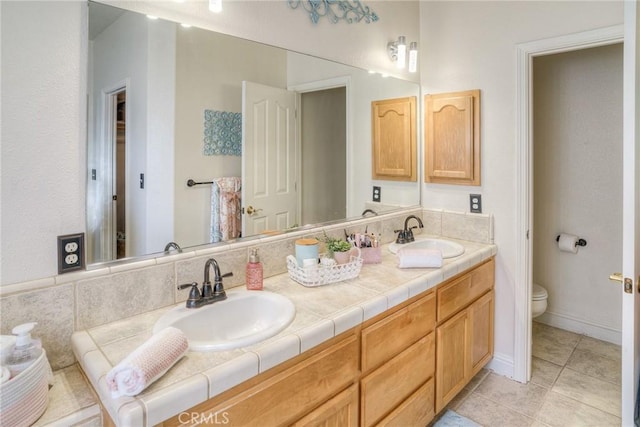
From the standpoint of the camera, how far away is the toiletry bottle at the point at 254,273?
157cm

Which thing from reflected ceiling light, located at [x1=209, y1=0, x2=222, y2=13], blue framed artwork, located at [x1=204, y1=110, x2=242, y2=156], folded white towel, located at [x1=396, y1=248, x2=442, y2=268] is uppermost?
reflected ceiling light, located at [x1=209, y1=0, x2=222, y2=13]

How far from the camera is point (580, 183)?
303cm

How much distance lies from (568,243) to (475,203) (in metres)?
1.12

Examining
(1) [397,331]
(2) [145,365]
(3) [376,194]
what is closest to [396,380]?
(1) [397,331]

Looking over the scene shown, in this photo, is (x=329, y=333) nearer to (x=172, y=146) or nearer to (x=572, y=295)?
(x=172, y=146)

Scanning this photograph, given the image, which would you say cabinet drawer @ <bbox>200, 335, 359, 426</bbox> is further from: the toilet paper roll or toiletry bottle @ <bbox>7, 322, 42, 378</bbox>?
the toilet paper roll

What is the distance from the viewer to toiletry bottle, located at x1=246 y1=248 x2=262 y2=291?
5.14 feet

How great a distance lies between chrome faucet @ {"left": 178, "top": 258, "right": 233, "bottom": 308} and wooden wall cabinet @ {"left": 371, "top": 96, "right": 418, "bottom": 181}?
1.41 metres

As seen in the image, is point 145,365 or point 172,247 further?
point 172,247

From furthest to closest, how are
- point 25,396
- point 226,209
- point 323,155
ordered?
point 323,155 < point 226,209 < point 25,396

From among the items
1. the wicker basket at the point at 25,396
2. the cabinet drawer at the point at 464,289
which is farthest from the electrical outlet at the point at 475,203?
the wicker basket at the point at 25,396

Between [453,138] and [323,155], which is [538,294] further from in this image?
[323,155]

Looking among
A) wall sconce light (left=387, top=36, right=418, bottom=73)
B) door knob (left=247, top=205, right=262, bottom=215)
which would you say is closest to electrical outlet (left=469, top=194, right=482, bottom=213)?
wall sconce light (left=387, top=36, right=418, bottom=73)

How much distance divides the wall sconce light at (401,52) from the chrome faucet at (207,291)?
1.83m
